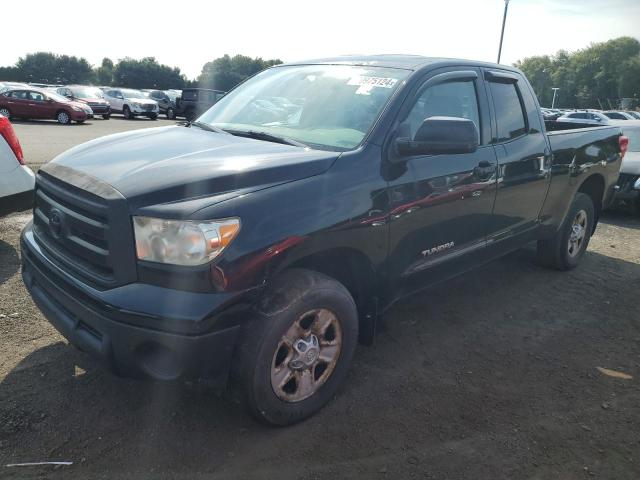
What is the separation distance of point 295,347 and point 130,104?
28174 millimetres

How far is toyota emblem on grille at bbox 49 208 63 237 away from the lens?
2652 millimetres

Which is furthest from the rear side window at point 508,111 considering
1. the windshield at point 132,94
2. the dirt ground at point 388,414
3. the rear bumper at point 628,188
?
the windshield at point 132,94

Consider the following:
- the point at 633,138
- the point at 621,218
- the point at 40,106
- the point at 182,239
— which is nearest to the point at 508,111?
the point at 182,239

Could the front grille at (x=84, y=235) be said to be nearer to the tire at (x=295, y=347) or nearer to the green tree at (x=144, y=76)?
the tire at (x=295, y=347)

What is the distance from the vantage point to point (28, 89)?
21375 mm

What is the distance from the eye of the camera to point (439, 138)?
288 cm

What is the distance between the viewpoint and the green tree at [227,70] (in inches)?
2982

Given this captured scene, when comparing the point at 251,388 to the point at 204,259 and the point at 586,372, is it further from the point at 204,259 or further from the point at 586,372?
the point at 586,372

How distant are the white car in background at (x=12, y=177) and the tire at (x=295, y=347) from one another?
3.13m

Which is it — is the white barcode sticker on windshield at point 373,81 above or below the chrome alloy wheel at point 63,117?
above

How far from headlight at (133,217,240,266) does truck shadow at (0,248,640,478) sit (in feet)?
2.04

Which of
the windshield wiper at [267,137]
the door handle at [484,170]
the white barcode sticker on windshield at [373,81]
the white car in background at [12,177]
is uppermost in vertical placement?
the white barcode sticker on windshield at [373,81]

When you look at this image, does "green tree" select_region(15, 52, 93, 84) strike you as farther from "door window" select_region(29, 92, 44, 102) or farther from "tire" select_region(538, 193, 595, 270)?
"tire" select_region(538, 193, 595, 270)

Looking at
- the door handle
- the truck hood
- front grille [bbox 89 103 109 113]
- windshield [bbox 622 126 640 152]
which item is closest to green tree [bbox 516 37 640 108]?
front grille [bbox 89 103 109 113]
